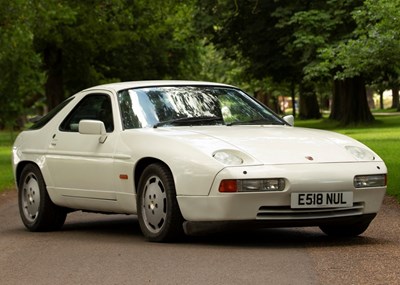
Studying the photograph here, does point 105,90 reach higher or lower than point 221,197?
higher

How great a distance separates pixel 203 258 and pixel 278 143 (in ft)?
4.66

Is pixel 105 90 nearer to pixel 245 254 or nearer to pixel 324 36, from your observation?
pixel 245 254

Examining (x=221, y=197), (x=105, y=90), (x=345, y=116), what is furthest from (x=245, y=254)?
(x=345, y=116)

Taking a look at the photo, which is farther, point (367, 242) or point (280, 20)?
point (280, 20)

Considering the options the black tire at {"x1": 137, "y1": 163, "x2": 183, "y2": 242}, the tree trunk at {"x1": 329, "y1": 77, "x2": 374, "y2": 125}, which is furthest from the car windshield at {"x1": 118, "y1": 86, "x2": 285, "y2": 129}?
the tree trunk at {"x1": 329, "y1": 77, "x2": 374, "y2": 125}

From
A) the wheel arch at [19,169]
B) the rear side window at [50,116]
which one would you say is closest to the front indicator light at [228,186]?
the rear side window at [50,116]

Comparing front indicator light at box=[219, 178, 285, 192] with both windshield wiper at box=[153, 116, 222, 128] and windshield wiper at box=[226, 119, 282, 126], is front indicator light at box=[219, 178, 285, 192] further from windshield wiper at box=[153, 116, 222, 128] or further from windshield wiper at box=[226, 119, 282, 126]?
windshield wiper at box=[226, 119, 282, 126]

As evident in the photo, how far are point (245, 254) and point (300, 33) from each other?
118 ft

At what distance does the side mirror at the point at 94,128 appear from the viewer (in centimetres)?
1038

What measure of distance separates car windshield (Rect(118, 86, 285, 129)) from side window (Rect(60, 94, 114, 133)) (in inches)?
7.9

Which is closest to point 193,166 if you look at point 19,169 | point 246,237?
point 246,237

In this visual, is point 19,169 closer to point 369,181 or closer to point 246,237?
point 246,237

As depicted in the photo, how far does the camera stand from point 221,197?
29.5 ft

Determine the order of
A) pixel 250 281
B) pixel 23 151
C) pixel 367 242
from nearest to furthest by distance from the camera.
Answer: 1. pixel 250 281
2. pixel 367 242
3. pixel 23 151
